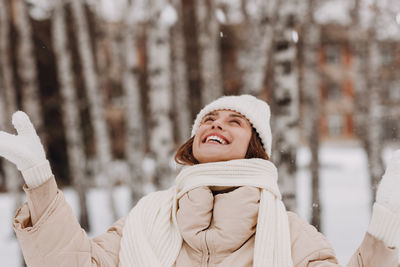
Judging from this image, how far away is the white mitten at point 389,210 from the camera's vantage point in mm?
1410

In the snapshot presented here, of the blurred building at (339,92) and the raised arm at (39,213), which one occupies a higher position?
the raised arm at (39,213)

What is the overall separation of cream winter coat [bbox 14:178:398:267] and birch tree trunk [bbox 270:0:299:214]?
2.31 metres

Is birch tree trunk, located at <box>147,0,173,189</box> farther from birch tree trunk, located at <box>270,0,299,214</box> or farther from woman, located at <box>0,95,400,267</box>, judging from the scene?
woman, located at <box>0,95,400,267</box>

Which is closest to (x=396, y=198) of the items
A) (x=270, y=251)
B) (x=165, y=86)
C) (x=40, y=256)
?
(x=270, y=251)

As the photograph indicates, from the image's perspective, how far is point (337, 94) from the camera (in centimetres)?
3086

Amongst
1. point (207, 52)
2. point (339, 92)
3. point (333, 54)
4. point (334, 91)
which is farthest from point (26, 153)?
point (339, 92)

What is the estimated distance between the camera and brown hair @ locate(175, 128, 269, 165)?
214 cm

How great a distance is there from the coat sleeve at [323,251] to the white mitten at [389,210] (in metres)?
0.03

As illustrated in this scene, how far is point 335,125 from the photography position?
3247 centimetres

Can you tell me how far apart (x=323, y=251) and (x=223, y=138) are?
0.73 meters

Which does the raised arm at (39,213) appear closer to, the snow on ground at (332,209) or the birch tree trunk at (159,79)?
the birch tree trunk at (159,79)

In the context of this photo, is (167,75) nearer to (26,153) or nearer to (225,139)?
(225,139)

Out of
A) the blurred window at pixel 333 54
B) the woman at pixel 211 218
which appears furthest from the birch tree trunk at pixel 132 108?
the blurred window at pixel 333 54

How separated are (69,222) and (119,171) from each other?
17144mm
